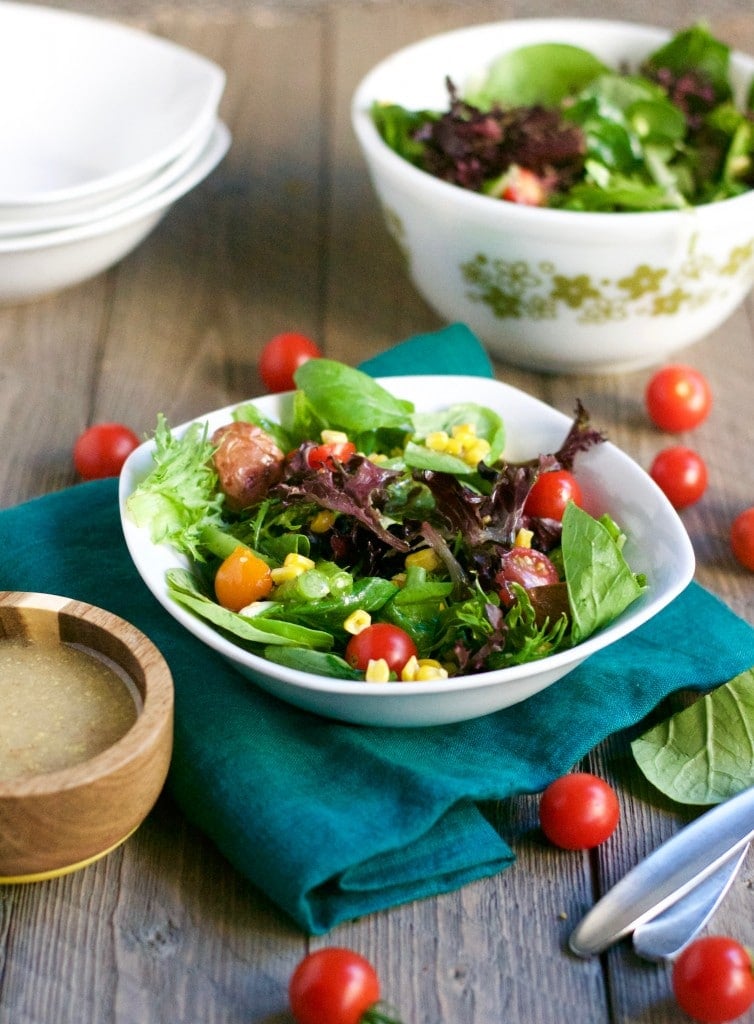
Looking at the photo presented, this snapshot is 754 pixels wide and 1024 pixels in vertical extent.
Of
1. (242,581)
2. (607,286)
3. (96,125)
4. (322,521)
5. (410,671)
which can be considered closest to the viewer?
(410,671)

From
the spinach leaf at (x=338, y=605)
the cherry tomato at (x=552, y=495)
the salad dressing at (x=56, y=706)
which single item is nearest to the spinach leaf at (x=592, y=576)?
the cherry tomato at (x=552, y=495)

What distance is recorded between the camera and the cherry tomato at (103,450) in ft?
7.36

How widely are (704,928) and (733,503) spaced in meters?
1.01

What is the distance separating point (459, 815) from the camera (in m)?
1.59

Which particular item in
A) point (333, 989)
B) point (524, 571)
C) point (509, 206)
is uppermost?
point (509, 206)

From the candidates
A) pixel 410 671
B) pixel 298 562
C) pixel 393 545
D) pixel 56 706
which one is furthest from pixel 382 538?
pixel 56 706

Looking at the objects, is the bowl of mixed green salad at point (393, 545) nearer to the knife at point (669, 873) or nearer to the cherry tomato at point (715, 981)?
the knife at point (669, 873)

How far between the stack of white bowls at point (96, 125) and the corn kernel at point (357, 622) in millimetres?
1176

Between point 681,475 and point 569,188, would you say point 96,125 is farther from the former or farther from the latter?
point 681,475

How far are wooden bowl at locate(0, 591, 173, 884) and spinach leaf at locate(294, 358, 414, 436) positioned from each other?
1.89 feet

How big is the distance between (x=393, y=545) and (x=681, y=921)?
0.61m

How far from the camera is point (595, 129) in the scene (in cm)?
255

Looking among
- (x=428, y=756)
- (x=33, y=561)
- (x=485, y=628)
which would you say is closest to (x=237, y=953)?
(x=428, y=756)

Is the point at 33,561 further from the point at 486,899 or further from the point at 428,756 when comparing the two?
the point at 486,899
